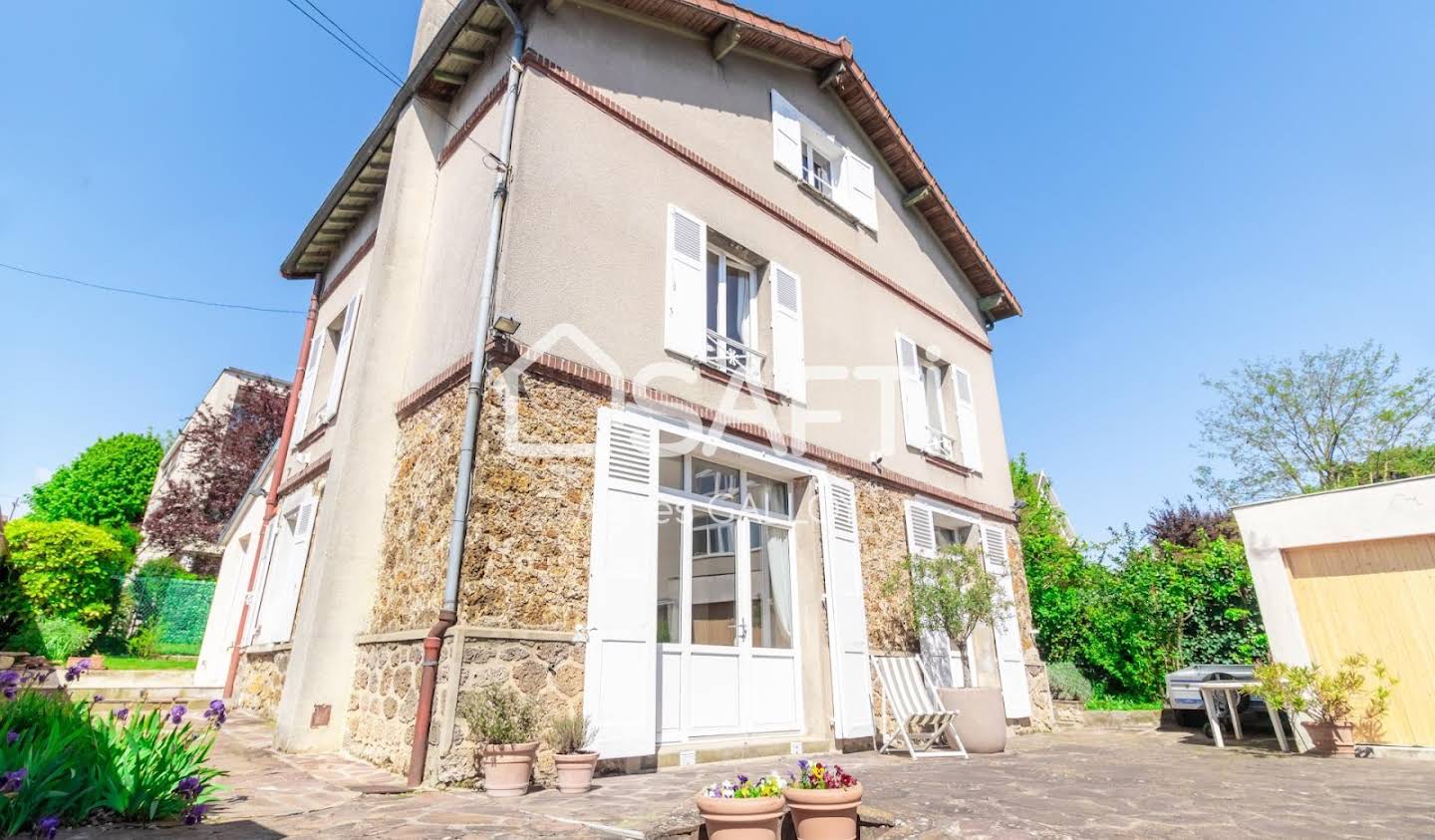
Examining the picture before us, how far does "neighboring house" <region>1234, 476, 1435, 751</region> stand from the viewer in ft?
21.3

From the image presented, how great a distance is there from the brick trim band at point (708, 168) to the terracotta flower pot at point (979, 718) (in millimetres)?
5255

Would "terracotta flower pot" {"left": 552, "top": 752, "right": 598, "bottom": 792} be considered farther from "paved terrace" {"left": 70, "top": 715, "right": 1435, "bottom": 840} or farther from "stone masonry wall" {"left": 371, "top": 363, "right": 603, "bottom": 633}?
"stone masonry wall" {"left": 371, "top": 363, "right": 603, "bottom": 633}

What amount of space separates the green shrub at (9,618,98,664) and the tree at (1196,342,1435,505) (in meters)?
28.3

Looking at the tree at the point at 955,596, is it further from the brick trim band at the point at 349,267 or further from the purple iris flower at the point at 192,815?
the brick trim band at the point at 349,267

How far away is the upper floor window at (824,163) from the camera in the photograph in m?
8.71

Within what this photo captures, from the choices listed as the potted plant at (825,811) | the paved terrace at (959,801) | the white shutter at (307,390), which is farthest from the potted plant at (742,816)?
the white shutter at (307,390)

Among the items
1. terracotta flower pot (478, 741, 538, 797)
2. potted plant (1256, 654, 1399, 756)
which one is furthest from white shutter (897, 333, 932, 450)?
terracotta flower pot (478, 741, 538, 797)

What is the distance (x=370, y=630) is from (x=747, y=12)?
288 inches

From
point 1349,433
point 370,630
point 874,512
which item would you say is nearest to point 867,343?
point 874,512

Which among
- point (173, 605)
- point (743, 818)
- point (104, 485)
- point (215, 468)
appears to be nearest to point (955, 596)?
point (743, 818)

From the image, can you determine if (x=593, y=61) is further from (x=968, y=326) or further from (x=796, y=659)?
(x=968, y=326)

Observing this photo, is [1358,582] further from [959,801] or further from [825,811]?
[825,811]

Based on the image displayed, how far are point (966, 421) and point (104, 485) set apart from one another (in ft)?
91.3

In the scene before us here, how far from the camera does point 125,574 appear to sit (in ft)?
45.5
